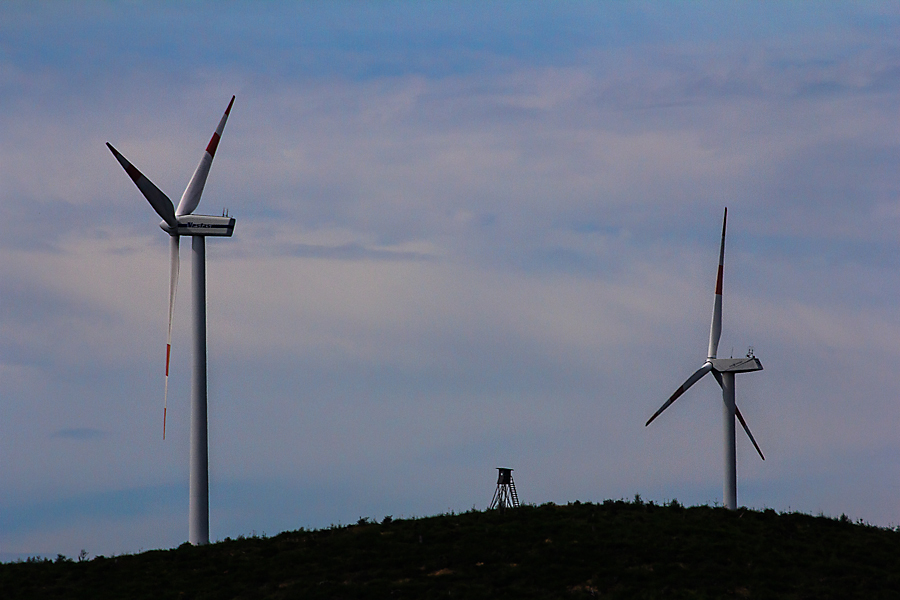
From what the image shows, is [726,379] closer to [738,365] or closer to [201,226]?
[738,365]

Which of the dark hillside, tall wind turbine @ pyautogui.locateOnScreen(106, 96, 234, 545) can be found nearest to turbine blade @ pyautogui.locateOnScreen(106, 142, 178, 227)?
tall wind turbine @ pyautogui.locateOnScreen(106, 96, 234, 545)

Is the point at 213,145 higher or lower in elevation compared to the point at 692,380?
higher

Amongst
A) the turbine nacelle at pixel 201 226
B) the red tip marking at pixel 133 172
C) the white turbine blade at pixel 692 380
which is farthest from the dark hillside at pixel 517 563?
the red tip marking at pixel 133 172

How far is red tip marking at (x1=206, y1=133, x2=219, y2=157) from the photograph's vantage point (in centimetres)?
7312

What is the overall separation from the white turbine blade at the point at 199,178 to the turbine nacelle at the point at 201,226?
951 mm

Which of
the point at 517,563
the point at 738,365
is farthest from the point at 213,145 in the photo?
the point at 738,365

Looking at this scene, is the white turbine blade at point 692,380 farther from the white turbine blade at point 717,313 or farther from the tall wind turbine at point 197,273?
the tall wind turbine at point 197,273

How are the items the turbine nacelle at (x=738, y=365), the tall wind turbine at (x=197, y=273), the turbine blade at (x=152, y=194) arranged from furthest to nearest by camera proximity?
1. the turbine nacelle at (x=738, y=365)
2. the turbine blade at (x=152, y=194)
3. the tall wind turbine at (x=197, y=273)

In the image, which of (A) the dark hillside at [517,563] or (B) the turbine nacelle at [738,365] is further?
(B) the turbine nacelle at [738,365]

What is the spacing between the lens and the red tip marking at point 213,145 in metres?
73.1

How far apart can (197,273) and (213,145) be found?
9.93 m

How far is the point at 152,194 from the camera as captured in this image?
226 ft

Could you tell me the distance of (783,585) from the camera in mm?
54281

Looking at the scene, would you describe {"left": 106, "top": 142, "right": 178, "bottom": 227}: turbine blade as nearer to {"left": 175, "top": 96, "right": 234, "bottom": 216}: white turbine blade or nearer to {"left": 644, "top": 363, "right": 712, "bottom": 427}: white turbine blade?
{"left": 175, "top": 96, "right": 234, "bottom": 216}: white turbine blade
